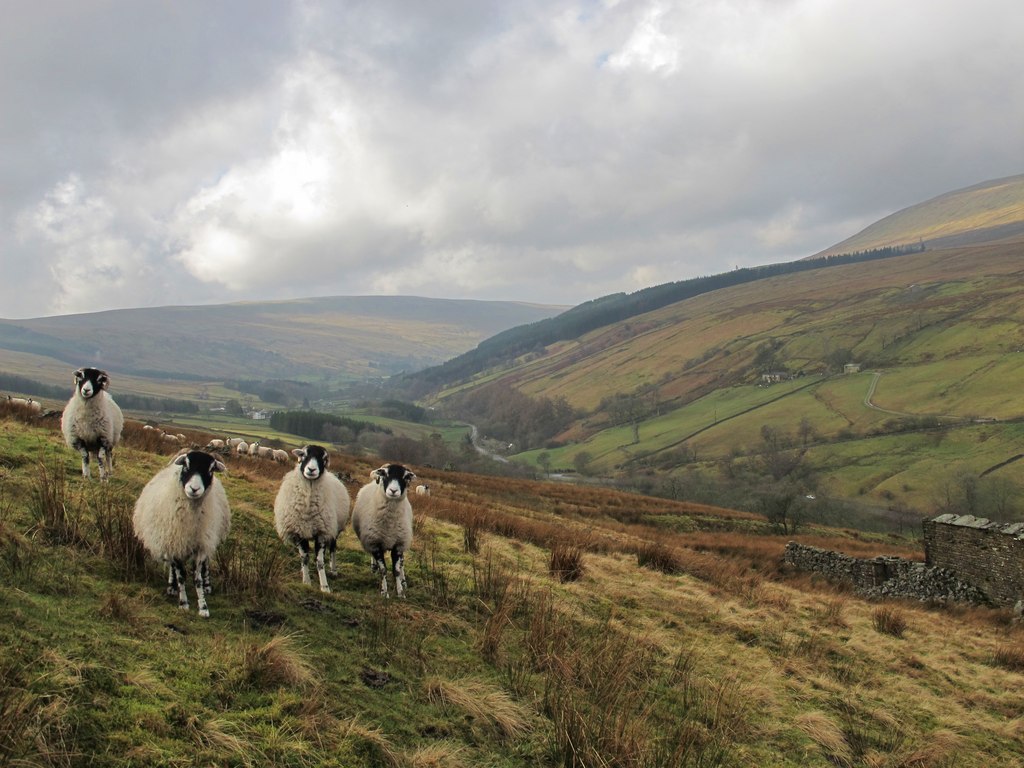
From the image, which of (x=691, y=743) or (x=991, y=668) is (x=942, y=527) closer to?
(x=991, y=668)

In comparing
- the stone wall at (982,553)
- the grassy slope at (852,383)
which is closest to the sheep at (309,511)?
the stone wall at (982,553)

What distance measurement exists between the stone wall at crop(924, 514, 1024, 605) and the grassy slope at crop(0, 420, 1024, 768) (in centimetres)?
876

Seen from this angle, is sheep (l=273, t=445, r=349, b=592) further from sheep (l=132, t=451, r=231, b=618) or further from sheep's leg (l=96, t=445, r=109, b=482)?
sheep's leg (l=96, t=445, r=109, b=482)

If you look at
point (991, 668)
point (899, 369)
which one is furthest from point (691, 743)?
point (899, 369)

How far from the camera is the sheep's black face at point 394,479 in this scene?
8664mm

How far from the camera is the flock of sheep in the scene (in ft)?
22.1

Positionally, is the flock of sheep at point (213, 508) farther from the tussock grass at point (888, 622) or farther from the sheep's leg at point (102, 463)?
the tussock grass at point (888, 622)

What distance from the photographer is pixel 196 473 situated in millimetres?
6781

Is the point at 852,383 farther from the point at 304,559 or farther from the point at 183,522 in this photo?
the point at 183,522

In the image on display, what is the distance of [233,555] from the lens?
25.0 ft

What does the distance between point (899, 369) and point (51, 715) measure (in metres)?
157

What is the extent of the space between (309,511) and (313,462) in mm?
711

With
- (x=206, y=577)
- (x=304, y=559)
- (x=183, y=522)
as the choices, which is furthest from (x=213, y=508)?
(x=304, y=559)

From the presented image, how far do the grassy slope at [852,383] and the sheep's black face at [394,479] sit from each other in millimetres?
89016
